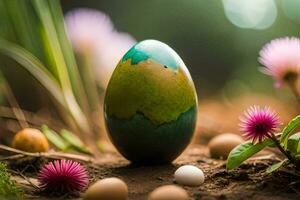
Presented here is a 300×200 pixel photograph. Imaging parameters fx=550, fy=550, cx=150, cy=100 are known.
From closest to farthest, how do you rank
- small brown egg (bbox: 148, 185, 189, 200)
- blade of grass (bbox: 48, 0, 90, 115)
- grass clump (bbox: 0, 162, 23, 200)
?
small brown egg (bbox: 148, 185, 189, 200) < grass clump (bbox: 0, 162, 23, 200) < blade of grass (bbox: 48, 0, 90, 115)

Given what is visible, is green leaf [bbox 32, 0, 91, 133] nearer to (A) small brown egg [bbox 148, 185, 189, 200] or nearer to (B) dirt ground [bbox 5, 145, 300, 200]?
(B) dirt ground [bbox 5, 145, 300, 200]

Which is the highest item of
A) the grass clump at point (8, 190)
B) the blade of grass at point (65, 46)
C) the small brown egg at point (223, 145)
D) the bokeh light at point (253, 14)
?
the bokeh light at point (253, 14)

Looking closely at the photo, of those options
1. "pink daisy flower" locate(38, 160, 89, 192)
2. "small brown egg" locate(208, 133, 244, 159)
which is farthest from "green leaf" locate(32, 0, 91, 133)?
"pink daisy flower" locate(38, 160, 89, 192)

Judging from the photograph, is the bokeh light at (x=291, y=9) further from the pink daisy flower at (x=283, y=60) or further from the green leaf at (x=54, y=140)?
the green leaf at (x=54, y=140)

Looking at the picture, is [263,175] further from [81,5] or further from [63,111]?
[81,5]

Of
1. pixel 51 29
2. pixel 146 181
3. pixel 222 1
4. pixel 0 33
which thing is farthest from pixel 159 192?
pixel 222 1

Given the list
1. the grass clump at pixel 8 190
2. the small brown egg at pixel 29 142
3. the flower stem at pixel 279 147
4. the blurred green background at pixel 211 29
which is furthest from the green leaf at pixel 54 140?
the blurred green background at pixel 211 29
